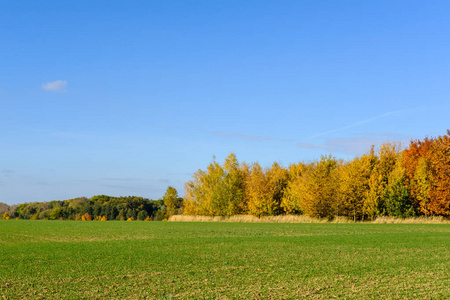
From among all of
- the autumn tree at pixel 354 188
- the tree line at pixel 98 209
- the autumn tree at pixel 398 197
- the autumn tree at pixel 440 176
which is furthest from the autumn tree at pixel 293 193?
the tree line at pixel 98 209

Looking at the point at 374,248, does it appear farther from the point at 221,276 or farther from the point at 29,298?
the point at 29,298

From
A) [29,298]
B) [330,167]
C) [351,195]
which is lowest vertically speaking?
[29,298]

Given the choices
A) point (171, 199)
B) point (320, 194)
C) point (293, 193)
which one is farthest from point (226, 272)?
point (171, 199)

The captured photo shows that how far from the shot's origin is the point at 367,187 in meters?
53.9

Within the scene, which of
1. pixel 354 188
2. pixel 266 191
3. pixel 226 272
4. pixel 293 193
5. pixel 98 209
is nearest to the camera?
pixel 226 272

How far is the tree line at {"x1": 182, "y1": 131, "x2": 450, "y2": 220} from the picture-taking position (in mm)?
50906

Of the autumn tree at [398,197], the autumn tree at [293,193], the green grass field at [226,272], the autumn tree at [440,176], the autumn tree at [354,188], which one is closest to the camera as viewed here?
the green grass field at [226,272]

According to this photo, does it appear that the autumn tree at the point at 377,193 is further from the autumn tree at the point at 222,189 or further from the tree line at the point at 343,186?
the autumn tree at the point at 222,189

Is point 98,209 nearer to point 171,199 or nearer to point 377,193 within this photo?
point 171,199

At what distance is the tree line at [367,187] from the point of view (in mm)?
50906

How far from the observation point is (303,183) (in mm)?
57312

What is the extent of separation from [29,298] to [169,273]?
3866 millimetres

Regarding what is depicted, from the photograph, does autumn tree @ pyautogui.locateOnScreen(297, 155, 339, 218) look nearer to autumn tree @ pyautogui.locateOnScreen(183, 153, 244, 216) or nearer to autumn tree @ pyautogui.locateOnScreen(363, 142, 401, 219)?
autumn tree @ pyautogui.locateOnScreen(363, 142, 401, 219)

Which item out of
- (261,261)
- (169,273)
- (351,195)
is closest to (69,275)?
(169,273)
